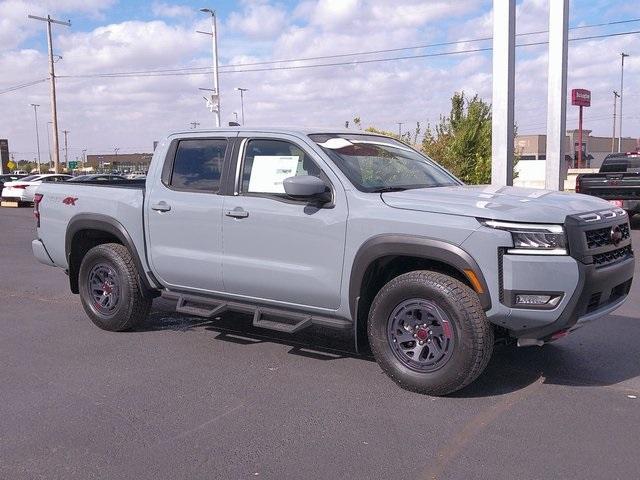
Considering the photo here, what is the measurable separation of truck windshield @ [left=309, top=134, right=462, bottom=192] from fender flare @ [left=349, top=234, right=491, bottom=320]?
50 cm

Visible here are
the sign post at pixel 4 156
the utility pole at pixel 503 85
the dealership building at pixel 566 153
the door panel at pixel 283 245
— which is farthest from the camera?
the sign post at pixel 4 156

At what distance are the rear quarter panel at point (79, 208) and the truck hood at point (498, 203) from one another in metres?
2.57

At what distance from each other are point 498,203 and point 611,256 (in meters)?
0.90

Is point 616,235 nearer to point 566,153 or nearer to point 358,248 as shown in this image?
point 358,248

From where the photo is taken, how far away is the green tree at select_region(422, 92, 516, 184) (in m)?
21.4

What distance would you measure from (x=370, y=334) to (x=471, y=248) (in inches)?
41.0

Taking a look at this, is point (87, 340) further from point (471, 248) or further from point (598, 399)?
point (598, 399)

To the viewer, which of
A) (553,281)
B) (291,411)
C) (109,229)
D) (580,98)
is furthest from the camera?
(580,98)

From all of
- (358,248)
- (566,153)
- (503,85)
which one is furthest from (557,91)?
(566,153)

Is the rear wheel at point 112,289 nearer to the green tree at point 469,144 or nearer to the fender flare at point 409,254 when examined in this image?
the fender flare at point 409,254

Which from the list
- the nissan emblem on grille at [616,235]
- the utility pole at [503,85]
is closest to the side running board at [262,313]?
the nissan emblem on grille at [616,235]

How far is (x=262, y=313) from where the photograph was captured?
5.59 metres

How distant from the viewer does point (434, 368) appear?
15.7 ft

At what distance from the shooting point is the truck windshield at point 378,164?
5.30 m
